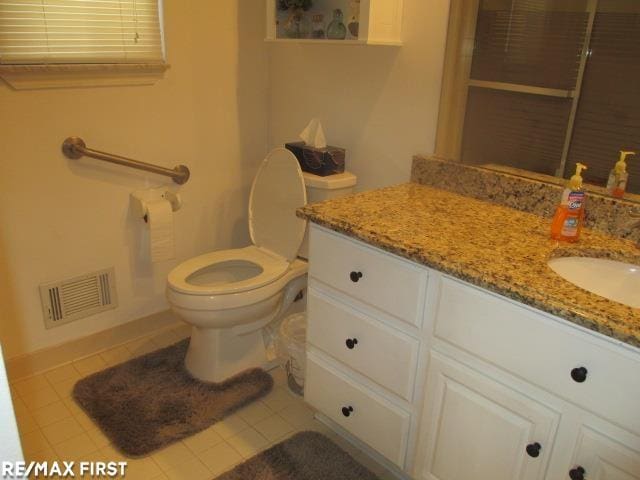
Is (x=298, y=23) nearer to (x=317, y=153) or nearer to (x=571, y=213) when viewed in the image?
(x=317, y=153)

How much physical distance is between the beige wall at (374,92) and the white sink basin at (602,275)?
2.51 feet

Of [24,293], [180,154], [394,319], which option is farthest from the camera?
[180,154]

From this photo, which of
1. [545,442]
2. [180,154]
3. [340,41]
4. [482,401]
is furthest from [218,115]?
[545,442]

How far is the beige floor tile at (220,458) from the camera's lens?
5.82 feet

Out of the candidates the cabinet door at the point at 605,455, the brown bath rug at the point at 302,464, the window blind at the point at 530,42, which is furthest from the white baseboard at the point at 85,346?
the cabinet door at the point at 605,455

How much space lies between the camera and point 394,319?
4.89 feet

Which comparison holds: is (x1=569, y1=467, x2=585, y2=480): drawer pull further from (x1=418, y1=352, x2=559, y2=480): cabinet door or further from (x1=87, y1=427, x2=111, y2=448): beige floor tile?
(x1=87, y1=427, x2=111, y2=448): beige floor tile

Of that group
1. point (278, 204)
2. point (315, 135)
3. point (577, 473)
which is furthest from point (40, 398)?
point (577, 473)

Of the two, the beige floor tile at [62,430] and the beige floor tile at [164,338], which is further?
the beige floor tile at [164,338]

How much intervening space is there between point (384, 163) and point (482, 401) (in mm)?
1116

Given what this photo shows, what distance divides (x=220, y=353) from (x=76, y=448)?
1.99 feet

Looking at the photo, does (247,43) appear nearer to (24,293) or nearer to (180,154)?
(180,154)

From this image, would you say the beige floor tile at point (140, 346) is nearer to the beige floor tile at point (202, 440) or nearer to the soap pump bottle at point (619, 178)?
the beige floor tile at point (202, 440)

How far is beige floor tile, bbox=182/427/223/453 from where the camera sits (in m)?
1.86
